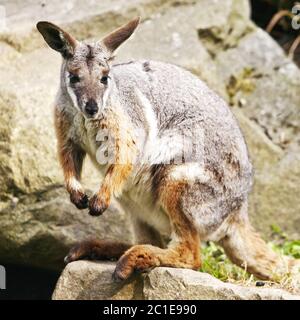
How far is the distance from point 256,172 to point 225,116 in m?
2.35

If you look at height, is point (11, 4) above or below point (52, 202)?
above

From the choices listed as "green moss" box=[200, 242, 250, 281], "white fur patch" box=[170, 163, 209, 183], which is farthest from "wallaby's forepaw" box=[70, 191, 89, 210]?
"green moss" box=[200, 242, 250, 281]

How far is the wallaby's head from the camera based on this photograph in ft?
20.5

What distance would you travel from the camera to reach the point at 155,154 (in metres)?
6.80

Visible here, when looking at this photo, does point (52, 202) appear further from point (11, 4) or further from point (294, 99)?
point (294, 99)

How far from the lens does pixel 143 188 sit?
6.86m

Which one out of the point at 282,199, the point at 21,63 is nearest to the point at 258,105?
the point at 282,199

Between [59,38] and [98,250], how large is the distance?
180 centimetres

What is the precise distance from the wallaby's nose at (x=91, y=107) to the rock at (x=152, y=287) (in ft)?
Result: 4.25

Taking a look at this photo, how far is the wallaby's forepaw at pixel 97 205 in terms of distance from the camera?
6.55 metres

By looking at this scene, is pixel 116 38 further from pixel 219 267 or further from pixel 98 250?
pixel 219 267

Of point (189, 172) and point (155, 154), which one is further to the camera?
point (155, 154)

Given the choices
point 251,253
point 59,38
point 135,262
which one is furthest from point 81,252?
point 59,38

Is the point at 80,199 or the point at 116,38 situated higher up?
the point at 116,38
